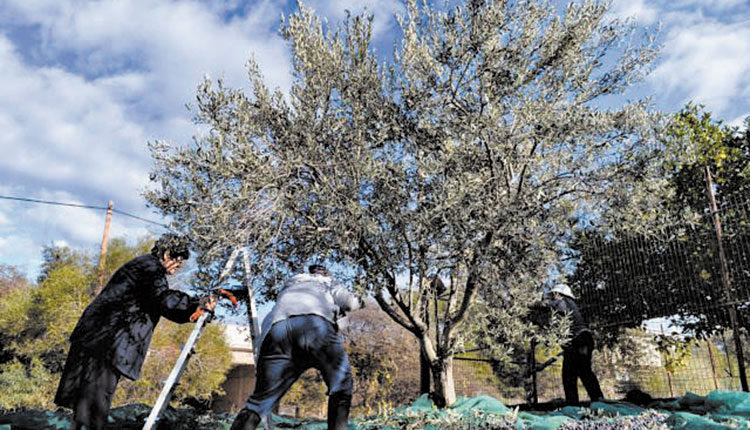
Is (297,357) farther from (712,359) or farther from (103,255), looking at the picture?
(103,255)

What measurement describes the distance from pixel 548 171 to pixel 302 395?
13.7 meters

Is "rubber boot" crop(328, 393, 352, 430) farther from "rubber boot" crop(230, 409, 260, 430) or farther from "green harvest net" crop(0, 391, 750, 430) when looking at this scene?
"green harvest net" crop(0, 391, 750, 430)

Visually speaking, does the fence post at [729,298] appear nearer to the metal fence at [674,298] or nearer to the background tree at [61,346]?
the metal fence at [674,298]

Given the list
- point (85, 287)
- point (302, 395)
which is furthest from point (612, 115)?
point (85, 287)

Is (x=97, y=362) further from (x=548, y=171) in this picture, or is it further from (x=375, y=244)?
(x=548, y=171)

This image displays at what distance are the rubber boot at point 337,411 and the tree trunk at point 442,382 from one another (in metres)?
3.00

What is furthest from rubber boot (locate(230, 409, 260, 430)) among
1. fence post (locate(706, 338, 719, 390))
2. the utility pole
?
the utility pole

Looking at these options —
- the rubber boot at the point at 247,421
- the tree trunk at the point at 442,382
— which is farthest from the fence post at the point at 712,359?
the rubber boot at the point at 247,421

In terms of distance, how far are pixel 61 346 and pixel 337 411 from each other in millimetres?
14738

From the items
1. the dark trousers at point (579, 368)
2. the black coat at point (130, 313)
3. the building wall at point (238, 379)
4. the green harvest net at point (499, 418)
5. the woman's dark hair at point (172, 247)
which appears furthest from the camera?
the building wall at point (238, 379)

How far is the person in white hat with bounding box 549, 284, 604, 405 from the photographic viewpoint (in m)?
7.52

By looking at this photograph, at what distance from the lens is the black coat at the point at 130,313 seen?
4211mm

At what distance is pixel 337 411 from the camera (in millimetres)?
4023

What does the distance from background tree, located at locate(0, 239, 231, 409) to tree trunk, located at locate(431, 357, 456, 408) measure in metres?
11.2
